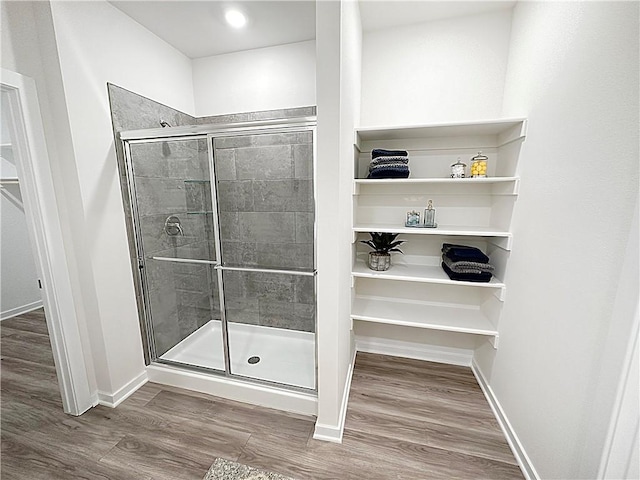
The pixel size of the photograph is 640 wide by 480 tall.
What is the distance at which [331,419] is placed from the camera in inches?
60.1

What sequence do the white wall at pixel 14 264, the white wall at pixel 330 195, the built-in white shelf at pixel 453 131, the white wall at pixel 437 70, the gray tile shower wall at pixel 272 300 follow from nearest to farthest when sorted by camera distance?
the white wall at pixel 330 195 < the built-in white shelf at pixel 453 131 < the white wall at pixel 437 70 < the gray tile shower wall at pixel 272 300 < the white wall at pixel 14 264

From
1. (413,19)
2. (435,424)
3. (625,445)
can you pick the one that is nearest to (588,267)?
(625,445)

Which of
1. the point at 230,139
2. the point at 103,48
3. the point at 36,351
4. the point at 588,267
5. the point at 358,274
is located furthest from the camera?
the point at 36,351

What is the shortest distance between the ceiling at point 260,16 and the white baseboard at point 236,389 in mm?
2543

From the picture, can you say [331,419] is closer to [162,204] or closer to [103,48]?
[162,204]

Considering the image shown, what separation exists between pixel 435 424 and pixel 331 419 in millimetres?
688

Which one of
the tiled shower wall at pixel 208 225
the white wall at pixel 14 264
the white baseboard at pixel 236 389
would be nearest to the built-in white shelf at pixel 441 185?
the tiled shower wall at pixel 208 225

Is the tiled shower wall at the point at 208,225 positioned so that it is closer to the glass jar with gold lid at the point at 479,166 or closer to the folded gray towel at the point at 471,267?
the folded gray towel at the point at 471,267

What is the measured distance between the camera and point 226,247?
1962mm

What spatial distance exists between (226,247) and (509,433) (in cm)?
216

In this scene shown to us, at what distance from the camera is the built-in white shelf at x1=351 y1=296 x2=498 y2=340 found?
6.06 ft

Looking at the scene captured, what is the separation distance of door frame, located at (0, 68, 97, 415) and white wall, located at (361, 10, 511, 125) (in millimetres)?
2102

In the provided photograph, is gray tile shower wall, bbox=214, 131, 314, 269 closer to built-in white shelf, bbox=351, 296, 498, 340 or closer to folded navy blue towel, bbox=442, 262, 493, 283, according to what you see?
built-in white shelf, bbox=351, 296, 498, 340

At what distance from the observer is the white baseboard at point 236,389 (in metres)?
1.71
